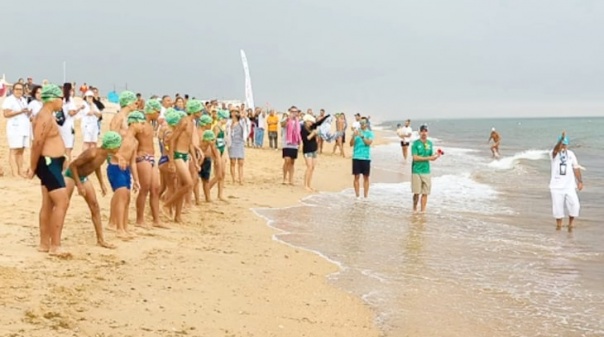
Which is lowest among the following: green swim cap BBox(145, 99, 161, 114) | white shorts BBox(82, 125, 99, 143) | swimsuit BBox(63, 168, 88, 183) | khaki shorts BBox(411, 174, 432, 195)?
khaki shorts BBox(411, 174, 432, 195)

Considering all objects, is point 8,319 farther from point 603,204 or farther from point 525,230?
point 603,204

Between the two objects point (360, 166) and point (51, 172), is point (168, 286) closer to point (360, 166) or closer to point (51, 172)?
point (51, 172)

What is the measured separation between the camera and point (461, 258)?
9055 mm

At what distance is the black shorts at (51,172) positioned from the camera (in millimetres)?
6688

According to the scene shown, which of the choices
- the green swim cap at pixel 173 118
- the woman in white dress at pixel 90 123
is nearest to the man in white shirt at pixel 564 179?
the green swim cap at pixel 173 118

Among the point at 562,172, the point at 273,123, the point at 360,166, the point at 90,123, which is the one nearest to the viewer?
the point at 562,172

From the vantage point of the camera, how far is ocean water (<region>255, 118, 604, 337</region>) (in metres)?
6.39

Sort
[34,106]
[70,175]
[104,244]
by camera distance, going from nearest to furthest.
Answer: [70,175] < [104,244] < [34,106]

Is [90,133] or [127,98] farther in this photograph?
[90,133]

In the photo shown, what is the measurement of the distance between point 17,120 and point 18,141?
37 centimetres

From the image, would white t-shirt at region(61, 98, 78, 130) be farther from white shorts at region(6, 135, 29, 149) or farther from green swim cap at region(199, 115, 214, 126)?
green swim cap at region(199, 115, 214, 126)

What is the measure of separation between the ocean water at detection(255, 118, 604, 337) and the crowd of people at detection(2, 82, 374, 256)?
1.43 meters

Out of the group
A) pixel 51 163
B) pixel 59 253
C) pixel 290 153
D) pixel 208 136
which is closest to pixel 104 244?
pixel 59 253

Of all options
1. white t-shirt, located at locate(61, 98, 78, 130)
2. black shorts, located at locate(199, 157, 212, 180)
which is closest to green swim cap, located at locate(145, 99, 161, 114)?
black shorts, located at locate(199, 157, 212, 180)
